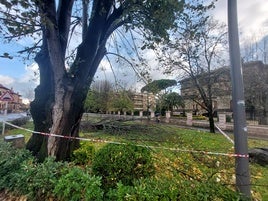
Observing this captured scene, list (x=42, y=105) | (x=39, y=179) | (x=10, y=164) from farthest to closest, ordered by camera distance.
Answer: (x=42, y=105) < (x=10, y=164) < (x=39, y=179)

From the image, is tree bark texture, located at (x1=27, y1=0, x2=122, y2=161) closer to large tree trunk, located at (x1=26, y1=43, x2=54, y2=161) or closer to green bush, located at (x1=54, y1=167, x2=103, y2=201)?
large tree trunk, located at (x1=26, y1=43, x2=54, y2=161)

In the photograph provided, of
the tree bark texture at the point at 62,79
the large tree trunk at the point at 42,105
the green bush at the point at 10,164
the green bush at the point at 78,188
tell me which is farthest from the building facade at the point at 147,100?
the green bush at the point at 78,188

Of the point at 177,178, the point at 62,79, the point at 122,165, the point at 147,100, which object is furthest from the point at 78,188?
the point at 147,100

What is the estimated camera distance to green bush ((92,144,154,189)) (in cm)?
337

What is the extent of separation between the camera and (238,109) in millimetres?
2893

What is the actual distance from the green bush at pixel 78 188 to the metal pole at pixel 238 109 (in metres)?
1.97

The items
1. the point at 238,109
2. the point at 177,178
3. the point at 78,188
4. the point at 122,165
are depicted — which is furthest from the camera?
the point at 177,178

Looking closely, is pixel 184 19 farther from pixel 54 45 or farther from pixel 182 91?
pixel 182 91

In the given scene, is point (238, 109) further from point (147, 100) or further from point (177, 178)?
point (147, 100)

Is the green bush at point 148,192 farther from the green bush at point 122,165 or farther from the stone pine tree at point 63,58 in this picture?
the stone pine tree at point 63,58

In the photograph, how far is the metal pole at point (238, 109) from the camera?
2.81m

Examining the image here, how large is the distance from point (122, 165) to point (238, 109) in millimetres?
1939

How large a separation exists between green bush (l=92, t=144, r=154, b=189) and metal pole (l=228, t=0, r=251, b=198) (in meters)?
1.39

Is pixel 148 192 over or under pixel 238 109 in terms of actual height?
under
